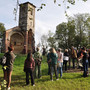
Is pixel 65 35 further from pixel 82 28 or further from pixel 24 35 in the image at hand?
pixel 24 35

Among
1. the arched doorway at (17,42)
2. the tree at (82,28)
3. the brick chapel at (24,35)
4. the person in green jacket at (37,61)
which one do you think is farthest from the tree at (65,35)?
the person in green jacket at (37,61)

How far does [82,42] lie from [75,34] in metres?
3.29

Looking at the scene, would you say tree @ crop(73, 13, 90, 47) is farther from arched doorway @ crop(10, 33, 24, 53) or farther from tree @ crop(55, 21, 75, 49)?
arched doorway @ crop(10, 33, 24, 53)

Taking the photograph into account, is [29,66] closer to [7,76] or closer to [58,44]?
[7,76]

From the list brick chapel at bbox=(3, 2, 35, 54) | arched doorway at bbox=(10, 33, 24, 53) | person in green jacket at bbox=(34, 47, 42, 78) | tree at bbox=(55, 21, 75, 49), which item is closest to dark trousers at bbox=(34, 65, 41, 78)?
person in green jacket at bbox=(34, 47, 42, 78)

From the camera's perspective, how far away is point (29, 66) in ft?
20.2

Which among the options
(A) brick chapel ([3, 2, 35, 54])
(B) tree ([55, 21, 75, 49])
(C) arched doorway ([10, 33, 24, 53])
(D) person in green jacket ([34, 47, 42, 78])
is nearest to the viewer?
(D) person in green jacket ([34, 47, 42, 78])

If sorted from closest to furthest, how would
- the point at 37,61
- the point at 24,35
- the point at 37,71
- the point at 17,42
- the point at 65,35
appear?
1. the point at 37,61
2. the point at 37,71
3. the point at 24,35
4. the point at 17,42
5. the point at 65,35

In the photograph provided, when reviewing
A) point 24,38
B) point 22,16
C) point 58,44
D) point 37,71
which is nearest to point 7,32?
point 24,38

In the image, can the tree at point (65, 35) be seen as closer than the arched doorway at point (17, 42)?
No

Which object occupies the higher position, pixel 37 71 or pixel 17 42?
pixel 17 42

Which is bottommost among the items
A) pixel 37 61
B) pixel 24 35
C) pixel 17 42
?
pixel 37 61

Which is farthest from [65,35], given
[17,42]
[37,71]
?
[37,71]

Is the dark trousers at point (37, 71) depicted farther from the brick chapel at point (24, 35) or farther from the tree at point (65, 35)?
the tree at point (65, 35)
